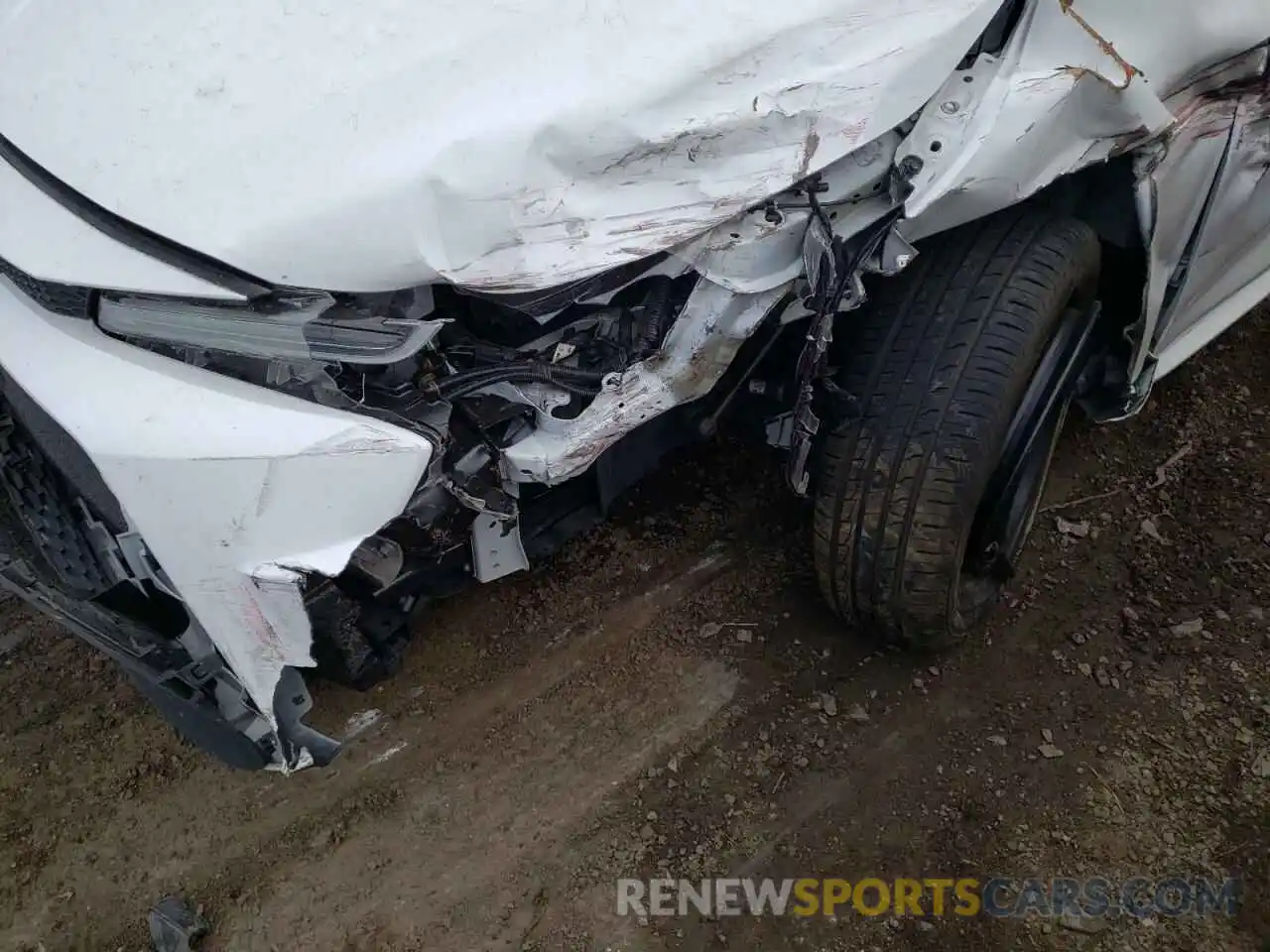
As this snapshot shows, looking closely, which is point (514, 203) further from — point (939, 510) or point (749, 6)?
point (939, 510)

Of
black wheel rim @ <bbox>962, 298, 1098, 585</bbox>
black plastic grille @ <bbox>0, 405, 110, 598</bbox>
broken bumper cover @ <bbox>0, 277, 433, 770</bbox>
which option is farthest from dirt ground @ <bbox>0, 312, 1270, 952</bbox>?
broken bumper cover @ <bbox>0, 277, 433, 770</bbox>

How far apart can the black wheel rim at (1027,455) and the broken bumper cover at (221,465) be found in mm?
1412

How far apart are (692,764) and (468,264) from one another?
1.33 m

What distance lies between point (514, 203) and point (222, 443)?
68cm

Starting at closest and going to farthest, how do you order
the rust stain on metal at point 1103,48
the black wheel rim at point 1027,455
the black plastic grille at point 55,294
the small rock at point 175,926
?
the black plastic grille at point 55,294 < the rust stain on metal at point 1103,48 < the small rock at point 175,926 < the black wheel rim at point 1027,455

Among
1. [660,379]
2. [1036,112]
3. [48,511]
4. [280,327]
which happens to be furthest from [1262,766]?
[48,511]

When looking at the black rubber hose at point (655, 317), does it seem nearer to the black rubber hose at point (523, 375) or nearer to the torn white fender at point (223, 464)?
the black rubber hose at point (523, 375)

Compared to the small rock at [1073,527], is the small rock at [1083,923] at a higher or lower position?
lower

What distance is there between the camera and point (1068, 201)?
2457mm

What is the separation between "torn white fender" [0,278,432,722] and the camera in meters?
1.77

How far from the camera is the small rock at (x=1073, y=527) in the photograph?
2.90 meters

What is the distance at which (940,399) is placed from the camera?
218 centimetres

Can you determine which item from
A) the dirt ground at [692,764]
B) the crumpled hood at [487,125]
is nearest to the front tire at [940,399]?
the dirt ground at [692,764]

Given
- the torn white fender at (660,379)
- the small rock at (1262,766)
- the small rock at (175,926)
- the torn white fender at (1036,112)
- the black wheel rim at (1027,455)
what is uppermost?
the torn white fender at (1036,112)
